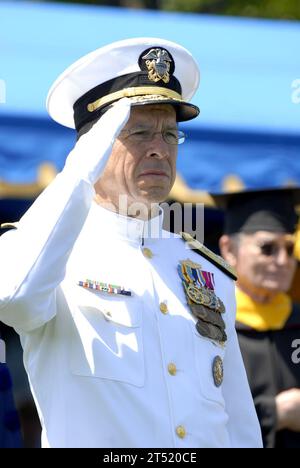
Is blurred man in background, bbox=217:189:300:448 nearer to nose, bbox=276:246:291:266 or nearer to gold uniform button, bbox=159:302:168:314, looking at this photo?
nose, bbox=276:246:291:266

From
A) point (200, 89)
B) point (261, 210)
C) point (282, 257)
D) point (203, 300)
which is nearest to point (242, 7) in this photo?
point (200, 89)

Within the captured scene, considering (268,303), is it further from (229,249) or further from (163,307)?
(163,307)

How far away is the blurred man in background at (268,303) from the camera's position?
5.05 metres

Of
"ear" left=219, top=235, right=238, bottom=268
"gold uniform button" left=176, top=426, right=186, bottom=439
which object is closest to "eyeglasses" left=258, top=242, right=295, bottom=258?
"ear" left=219, top=235, right=238, bottom=268

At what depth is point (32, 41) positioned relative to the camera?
657cm

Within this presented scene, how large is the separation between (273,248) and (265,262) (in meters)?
0.12

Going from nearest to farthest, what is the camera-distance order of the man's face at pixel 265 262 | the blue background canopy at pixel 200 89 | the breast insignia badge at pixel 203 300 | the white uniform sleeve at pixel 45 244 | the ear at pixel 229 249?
the white uniform sleeve at pixel 45 244 → the breast insignia badge at pixel 203 300 → the man's face at pixel 265 262 → the ear at pixel 229 249 → the blue background canopy at pixel 200 89

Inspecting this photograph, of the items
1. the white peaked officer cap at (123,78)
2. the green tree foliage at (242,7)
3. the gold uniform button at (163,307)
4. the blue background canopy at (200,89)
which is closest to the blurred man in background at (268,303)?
the blue background canopy at (200,89)

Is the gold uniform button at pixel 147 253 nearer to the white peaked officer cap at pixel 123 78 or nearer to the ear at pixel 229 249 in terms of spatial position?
the white peaked officer cap at pixel 123 78

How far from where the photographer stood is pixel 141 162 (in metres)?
3.48

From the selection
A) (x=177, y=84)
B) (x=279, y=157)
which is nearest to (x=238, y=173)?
(x=279, y=157)

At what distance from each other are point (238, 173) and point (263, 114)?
43 centimetres

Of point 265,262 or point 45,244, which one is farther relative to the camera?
point 265,262

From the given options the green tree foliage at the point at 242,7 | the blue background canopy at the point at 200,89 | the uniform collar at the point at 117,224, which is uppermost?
the green tree foliage at the point at 242,7
